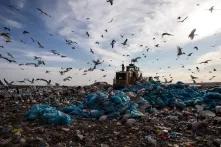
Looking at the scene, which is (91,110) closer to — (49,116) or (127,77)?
(49,116)

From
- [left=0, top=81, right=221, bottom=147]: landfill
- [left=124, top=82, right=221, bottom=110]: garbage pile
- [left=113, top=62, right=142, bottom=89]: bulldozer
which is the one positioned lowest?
[left=0, top=81, right=221, bottom=147]: landfill

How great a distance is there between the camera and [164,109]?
10.1 metres

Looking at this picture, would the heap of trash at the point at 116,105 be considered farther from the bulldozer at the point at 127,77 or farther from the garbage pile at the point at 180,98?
the bulldozer at the point at 127,77

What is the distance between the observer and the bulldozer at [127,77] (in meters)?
17.4

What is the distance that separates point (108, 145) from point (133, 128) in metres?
1.27

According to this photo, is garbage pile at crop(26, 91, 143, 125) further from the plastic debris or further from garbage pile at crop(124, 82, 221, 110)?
garbage pile at crop(124, 82, 221, 110)

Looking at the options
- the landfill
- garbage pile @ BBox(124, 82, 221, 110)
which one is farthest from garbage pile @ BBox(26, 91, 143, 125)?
garbage pile @ BBox(124, 82, 221, 110)

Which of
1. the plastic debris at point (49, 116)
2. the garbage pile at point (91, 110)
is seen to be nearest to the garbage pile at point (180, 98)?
the garbage pile at point (91, 110)

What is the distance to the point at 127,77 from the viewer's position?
57.3 ft

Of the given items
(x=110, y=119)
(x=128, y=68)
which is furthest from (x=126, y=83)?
(x=110, y=119)

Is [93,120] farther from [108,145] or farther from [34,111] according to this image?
[108,145]

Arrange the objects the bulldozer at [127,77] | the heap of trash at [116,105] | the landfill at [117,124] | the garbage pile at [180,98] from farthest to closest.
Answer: the bulldozer at [127,77] → the garbage pile at [180,98] → the heap of trash at [116,105] → the landfill at [117,124]

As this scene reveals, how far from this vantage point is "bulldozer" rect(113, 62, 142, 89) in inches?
685

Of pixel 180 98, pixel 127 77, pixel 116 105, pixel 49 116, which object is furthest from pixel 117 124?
pixel 127 77
